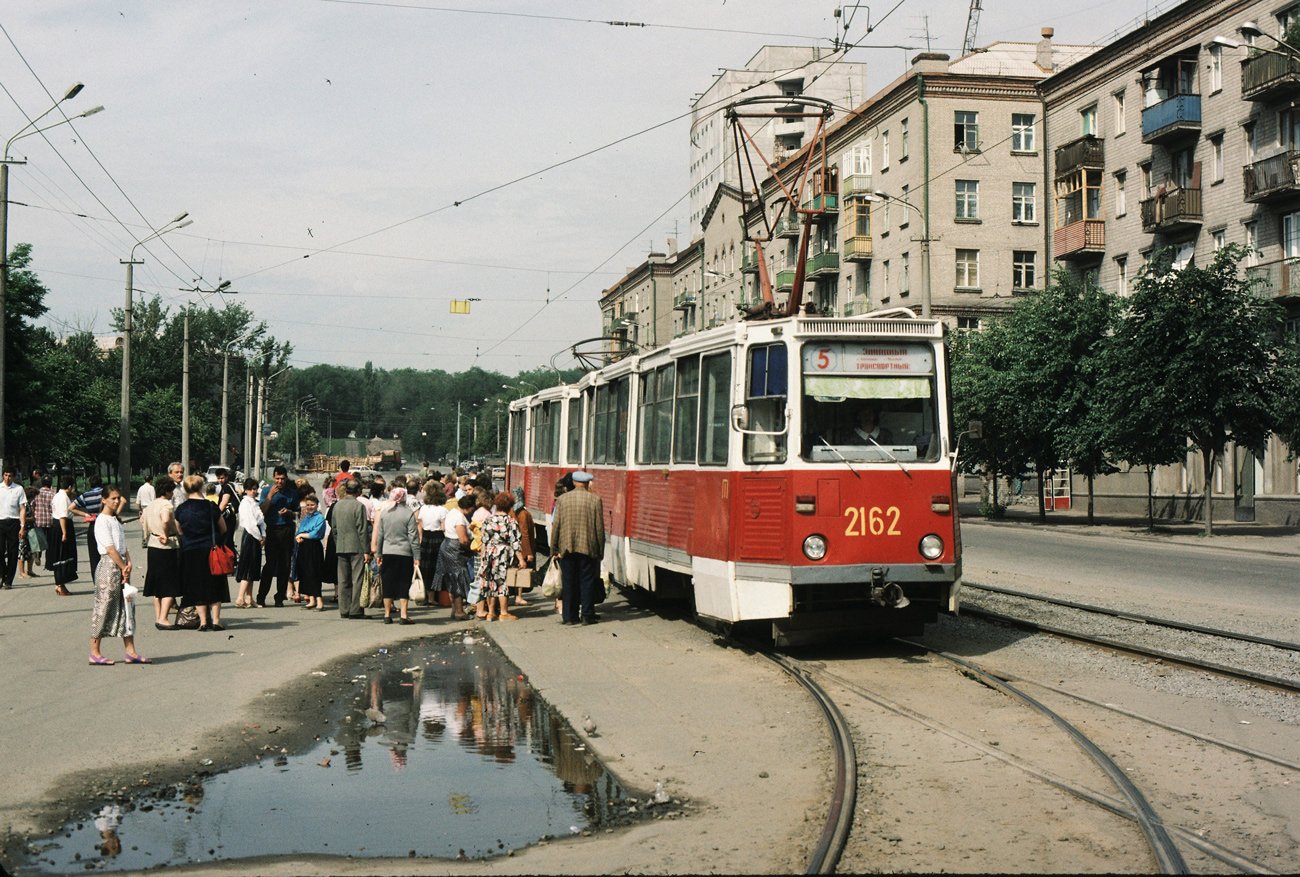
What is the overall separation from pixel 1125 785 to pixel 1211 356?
1098 inches

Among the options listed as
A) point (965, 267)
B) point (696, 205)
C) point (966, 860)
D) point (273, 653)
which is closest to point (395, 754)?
point (966, 860)

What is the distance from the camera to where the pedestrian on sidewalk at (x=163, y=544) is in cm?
1429

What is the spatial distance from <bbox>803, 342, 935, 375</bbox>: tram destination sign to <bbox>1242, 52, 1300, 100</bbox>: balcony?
96.9 feet

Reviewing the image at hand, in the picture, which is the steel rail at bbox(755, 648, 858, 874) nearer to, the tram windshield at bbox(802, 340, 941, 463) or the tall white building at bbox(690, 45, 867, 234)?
the tram windshield at bbox(802, 340, 941, 463)

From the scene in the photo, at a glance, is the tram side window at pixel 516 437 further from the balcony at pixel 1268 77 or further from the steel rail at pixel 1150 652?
the balcony at pixel 1268 77

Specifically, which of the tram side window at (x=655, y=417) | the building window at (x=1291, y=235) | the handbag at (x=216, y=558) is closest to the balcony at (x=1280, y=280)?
the building window at (x=1291, y=235)

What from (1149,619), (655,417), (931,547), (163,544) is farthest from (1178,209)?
(163,544)

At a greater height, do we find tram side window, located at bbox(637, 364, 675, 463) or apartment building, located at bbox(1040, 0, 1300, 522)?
apartment building, located at bbox(1040, 0, 1300, 522)

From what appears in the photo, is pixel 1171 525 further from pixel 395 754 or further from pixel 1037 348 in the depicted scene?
pixel 395 754

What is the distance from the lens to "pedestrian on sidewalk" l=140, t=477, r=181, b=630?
14289 millimetres

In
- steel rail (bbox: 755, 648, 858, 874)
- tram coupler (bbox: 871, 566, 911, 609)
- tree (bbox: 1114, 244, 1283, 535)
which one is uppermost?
tree (bbox: 1114, 244, 1283, 535)

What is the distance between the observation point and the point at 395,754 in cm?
860

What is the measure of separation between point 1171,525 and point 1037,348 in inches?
257

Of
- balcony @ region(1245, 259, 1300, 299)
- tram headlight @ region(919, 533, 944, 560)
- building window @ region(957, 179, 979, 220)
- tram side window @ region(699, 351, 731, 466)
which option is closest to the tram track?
tram headlight @ region(919, 533, 944, 560)
